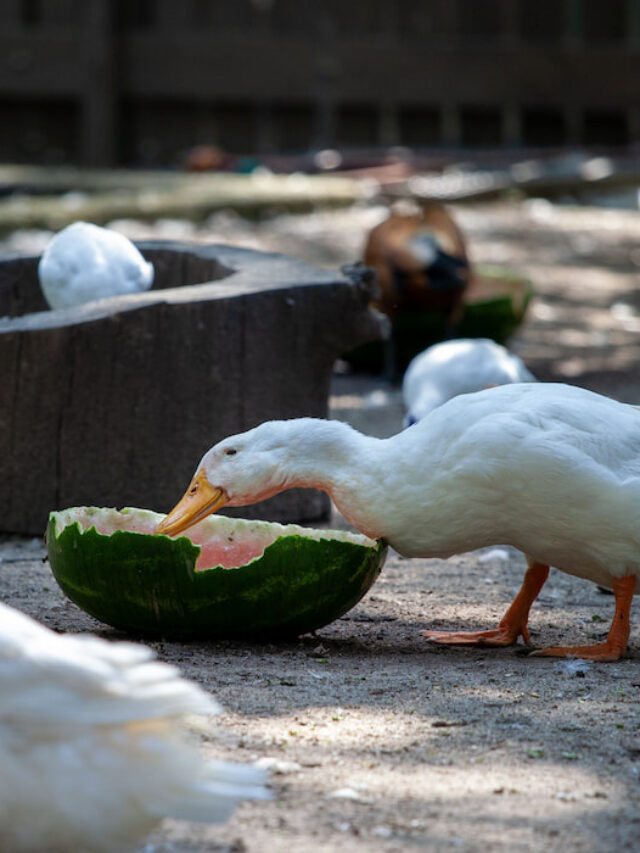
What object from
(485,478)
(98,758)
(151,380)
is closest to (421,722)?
(485,478)

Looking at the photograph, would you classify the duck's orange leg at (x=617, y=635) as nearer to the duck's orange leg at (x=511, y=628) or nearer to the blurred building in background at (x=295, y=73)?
the duck's orange leg at (x=511, y=628)

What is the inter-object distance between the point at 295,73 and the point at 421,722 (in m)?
12.9

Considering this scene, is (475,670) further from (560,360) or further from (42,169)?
(42,169)

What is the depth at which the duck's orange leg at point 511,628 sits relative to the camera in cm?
362

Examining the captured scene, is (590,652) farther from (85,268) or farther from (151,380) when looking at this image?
(85,268)

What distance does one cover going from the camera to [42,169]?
13594 mm

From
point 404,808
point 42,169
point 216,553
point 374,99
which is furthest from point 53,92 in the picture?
point 404,808

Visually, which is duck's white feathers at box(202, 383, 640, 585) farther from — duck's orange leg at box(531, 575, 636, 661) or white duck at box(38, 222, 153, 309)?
white duck at box(38, 222, 153, 309)

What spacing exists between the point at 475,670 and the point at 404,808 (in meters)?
0.96

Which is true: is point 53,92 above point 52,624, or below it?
above

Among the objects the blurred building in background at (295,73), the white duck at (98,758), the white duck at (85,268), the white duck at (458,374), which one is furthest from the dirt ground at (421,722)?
the blurred building in background at (295,73)

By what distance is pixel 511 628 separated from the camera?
3.64m

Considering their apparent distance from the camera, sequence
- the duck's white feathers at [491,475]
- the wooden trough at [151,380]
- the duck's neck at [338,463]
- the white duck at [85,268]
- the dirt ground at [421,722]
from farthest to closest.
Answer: the white duck at [85,268], the wooden trough at [151,380], the duck's neck at [338,463], the duck's white feathers at [491,475], the dirt ground at [421,722]

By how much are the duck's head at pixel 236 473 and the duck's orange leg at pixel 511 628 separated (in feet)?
2.10
